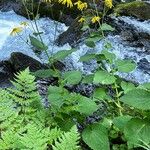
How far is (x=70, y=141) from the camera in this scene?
2305mm

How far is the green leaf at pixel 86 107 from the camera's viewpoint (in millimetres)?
2884

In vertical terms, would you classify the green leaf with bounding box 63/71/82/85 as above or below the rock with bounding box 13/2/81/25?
above

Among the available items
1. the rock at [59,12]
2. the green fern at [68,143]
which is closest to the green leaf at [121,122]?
the green fern at [68,143]

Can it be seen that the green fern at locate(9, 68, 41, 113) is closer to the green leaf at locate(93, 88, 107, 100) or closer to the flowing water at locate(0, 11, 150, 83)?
the green leaf at locate(93, 88, 107, 100)

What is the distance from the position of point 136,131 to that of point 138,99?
0.71 ft

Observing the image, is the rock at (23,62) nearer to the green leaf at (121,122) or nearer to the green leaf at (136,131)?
the green leaf at (121,122)

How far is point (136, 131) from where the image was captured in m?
2.76

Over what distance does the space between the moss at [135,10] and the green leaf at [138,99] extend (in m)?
4.19

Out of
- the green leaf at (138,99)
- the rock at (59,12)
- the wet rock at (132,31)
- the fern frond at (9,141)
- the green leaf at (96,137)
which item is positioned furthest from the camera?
the rock at (59,12)

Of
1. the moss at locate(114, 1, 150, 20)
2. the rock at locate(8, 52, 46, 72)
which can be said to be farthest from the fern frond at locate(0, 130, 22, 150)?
the moss at locate(114, 1, 150, 20)

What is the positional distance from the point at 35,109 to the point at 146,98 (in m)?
0.84

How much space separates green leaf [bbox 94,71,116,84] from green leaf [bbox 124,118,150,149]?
0.44 metres

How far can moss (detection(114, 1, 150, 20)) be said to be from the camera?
6883 mm

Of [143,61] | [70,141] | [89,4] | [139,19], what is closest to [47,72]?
[70,141]
